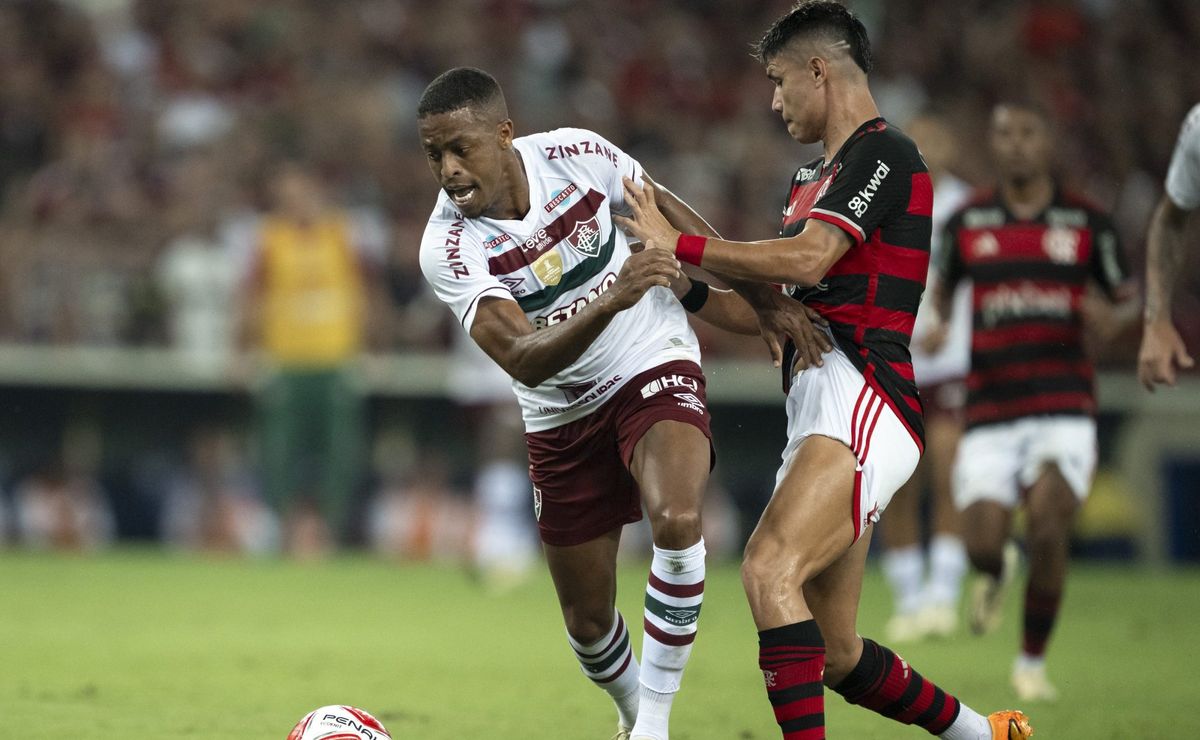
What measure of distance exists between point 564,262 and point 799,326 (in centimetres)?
109

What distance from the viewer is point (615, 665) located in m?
6.00

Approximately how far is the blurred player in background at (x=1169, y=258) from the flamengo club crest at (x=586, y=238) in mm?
2100

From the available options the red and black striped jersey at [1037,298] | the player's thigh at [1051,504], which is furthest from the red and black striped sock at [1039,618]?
the red and black striped jersey at [1037,298]

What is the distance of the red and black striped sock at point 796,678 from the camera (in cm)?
470

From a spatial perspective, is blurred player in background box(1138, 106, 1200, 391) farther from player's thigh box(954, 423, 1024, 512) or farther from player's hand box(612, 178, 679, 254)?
player's hand box(612, 178, 679, 254)

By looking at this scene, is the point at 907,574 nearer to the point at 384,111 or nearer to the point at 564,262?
the point at 564,262

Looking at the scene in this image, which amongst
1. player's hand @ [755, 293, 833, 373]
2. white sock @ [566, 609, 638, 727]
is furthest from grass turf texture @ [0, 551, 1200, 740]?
player's hand @ [755, 293, 833, 373]

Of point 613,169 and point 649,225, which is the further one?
point 613,169

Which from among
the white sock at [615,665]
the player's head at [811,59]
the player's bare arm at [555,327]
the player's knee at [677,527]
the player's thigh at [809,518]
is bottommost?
the white sock at [615,665]

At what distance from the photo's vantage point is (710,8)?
1939cm

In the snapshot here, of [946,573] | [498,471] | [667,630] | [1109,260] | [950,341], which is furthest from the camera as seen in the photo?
[498,471]

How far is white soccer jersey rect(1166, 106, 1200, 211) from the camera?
6.07 metres

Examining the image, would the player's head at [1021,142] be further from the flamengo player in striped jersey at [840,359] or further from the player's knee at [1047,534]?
the flamengo player in striped jersey at [840,359]

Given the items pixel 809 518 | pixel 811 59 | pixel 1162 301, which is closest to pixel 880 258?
pixel 811 59
